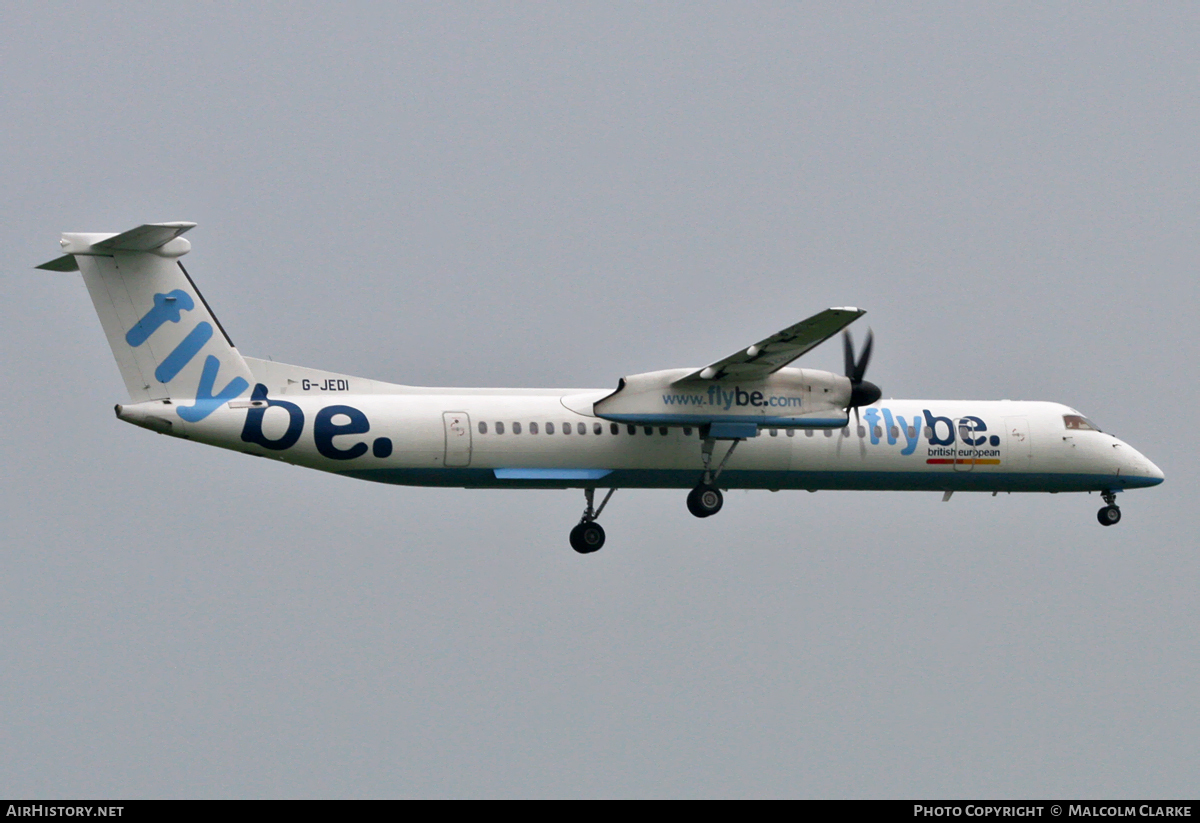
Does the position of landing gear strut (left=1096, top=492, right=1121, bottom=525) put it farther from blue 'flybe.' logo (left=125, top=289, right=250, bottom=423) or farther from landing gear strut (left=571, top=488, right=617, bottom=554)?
blue 'flybe.' logo (left=125, top=289, right=250, bottom=423)

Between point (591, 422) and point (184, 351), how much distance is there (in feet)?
23.4

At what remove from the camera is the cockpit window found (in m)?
30.9

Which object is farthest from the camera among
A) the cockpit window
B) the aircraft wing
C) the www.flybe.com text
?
the cockpit window

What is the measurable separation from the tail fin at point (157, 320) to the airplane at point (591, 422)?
0.9 inches

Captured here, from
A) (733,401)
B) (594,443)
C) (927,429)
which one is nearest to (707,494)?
(733,401)

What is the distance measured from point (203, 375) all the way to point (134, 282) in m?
1.85

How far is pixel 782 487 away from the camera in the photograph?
29.4 metres

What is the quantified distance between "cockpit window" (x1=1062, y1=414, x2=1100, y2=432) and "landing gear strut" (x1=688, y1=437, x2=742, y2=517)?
24.2ft

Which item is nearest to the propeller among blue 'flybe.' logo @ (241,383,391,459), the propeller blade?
the propeller blade

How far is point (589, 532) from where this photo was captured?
28.9 m

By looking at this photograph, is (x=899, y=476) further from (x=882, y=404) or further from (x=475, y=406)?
(x=475, y=406)

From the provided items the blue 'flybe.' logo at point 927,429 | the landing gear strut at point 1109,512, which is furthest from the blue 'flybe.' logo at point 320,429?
the landing gear strut at point 1109,512

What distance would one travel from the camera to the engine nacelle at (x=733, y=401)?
26.7 metres
